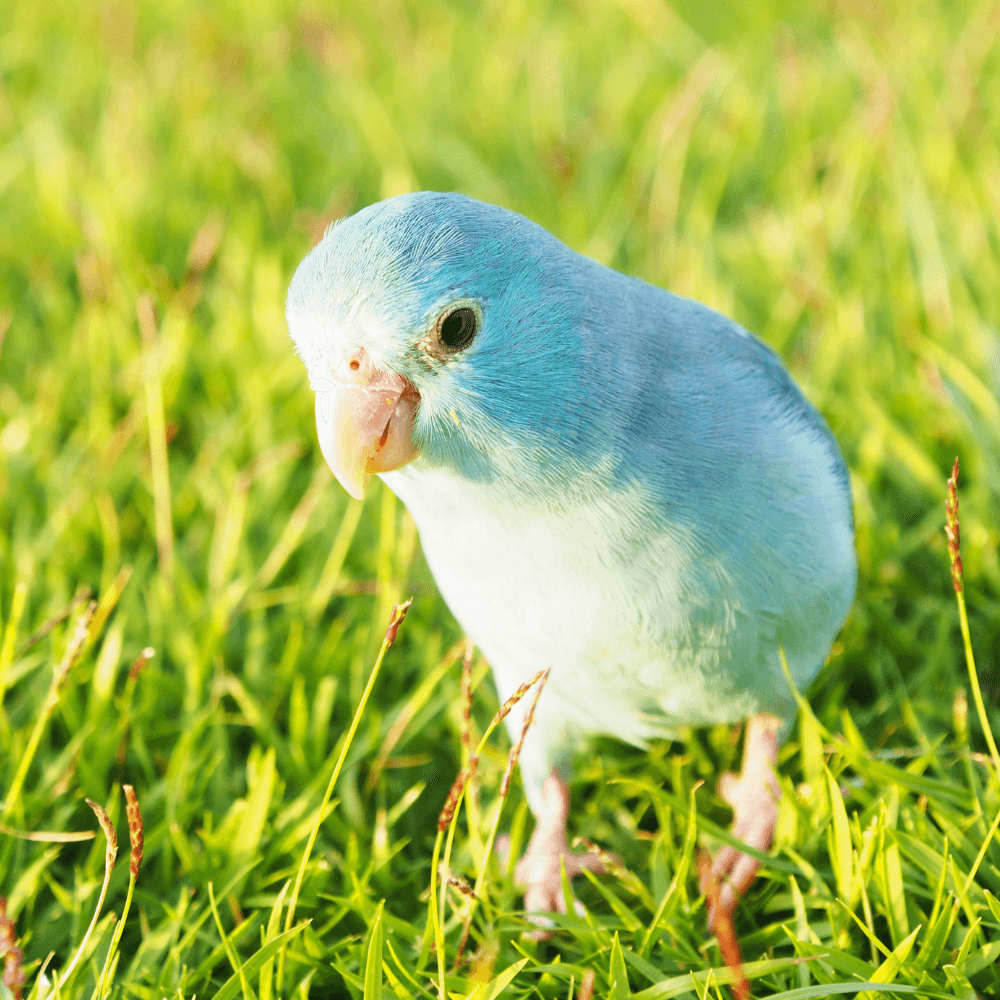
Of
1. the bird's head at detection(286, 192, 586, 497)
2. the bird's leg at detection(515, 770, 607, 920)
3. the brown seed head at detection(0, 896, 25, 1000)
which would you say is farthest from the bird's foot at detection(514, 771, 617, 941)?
the brown seed head at detection(0, 896, 25, 1000)

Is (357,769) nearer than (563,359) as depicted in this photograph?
No

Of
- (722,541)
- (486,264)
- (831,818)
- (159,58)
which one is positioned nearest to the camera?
(486,264)

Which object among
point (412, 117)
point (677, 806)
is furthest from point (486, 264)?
point (412, 117)

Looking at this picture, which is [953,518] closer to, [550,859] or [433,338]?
[433,338]

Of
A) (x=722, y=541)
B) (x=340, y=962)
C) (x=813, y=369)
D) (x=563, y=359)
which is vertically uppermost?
(x=563, y=359)

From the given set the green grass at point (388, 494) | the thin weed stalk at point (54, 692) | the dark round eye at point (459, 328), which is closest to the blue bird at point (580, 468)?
the dark round eye at point (459, 328)

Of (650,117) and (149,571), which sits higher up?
(650,117)

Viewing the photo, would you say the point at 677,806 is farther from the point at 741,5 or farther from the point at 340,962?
the point at 741,5

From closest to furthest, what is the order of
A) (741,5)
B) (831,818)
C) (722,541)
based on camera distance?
(722,541)
(831,818)
(741,5)
